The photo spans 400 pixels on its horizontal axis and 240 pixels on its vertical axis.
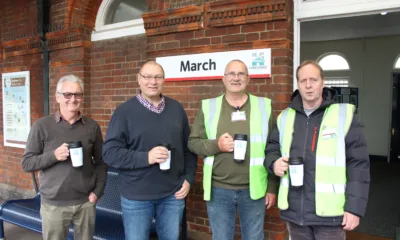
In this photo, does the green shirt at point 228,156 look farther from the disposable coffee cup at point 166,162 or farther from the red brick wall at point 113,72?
the red brick wall at point 113,72

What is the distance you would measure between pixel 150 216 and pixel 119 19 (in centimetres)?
346

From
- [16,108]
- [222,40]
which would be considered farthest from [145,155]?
[16,108]

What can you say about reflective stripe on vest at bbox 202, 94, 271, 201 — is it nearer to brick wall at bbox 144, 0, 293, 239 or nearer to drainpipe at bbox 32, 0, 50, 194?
brick wall at bbox 144, 0, 293, 239

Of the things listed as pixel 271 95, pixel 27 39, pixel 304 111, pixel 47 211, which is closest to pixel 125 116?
pixel 47 211

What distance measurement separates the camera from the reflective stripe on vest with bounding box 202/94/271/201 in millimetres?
2584

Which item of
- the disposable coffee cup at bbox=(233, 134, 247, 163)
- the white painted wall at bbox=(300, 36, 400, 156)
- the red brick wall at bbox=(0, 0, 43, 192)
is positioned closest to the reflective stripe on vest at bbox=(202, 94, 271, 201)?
the disposable coffee cup at bbox=(233, 134, 247, 163)

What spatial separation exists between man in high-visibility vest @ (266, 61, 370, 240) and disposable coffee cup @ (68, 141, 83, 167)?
1402 mm

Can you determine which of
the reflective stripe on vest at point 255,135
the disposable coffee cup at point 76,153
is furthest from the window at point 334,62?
the disposable coffee cup at point 76,153

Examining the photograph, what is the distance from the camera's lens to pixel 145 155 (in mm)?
2498

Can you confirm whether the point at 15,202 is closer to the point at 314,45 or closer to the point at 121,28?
the point at 121,28

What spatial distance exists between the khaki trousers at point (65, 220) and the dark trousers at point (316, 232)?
157cm

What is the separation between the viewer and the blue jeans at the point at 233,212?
264cm

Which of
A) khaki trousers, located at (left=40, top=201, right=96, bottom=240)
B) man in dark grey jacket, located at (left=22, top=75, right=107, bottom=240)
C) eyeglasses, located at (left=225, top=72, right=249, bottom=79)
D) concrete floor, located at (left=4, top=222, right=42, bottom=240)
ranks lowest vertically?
concrete floor, located at (left=4, top=222, right=42, bottom=240)

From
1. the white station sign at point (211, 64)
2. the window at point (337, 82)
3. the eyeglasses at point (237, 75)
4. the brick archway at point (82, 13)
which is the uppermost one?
the brick archway at point (82, 13)
